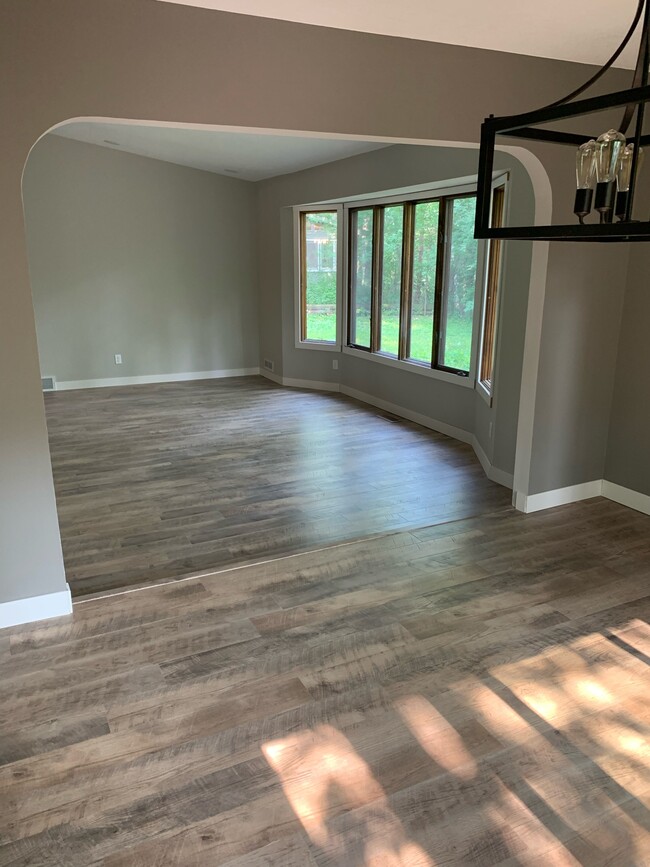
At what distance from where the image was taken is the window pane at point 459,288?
5.55 metres

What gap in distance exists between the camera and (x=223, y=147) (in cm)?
632

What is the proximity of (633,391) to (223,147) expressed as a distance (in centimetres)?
451

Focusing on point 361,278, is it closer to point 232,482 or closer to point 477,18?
point 232,482

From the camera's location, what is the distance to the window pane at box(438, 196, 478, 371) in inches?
219

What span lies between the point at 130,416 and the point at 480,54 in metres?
4.89

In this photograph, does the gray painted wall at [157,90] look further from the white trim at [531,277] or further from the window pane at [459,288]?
the window pane at [459,288]

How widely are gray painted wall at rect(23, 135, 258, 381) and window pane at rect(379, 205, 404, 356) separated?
8.44 feet

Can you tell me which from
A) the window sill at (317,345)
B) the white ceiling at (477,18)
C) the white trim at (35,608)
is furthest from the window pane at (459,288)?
the white trim at (35,608)

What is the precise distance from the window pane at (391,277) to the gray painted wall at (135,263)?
2574 millimetres

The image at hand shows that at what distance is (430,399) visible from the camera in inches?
247

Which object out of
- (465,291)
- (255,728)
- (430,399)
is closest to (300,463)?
(430,399)

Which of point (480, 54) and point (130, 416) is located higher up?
point (480, 54)

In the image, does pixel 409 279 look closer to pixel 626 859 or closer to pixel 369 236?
pixel 369 236

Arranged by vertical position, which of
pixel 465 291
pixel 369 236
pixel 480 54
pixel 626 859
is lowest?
pixel 626 859
